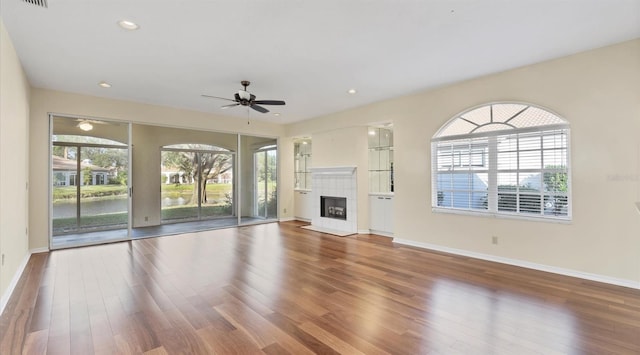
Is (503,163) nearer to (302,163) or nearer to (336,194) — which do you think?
(336,194)

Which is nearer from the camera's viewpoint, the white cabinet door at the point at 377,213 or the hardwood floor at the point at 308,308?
the hardwood floor at the point at 308,308

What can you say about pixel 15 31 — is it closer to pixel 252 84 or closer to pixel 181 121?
pixel 252 84

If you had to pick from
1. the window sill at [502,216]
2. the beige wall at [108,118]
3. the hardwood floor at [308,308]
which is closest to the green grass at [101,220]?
the beige wall at [108,118]

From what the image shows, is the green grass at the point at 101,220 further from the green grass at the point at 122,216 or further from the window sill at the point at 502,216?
the window sill at the point at 502,216

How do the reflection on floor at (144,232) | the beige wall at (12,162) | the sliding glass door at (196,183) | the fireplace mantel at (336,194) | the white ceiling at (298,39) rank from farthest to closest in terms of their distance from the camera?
the sliding glass door at (196,183) → the fireplace mantel at (336,194) → the reflection on floor at (144,232) → the beige wall at (12,162) → the white ceiling at (298,39)

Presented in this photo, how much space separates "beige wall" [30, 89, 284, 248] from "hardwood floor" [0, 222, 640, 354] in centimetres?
107

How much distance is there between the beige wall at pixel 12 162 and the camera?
2934 mm

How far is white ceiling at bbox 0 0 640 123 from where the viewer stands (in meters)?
2.68

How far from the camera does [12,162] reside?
344 cm

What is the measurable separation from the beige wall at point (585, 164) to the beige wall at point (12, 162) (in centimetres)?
568

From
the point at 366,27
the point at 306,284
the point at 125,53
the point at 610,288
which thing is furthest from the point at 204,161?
the point at 610,288

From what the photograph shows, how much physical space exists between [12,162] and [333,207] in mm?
5542

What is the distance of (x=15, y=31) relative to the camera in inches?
120

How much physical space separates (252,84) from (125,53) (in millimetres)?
1752
